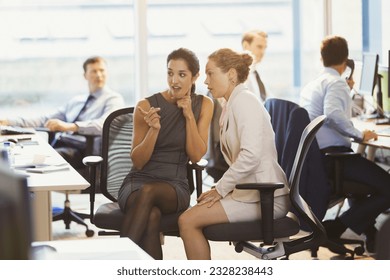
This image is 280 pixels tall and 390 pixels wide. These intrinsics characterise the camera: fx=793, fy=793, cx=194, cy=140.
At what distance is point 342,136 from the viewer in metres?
4.65

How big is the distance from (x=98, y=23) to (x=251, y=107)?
348 centimetres

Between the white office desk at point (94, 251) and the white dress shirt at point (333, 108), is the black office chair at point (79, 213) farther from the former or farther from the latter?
the white office desk at point (94, 251)

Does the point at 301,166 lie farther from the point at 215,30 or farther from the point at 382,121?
the point at 215,30

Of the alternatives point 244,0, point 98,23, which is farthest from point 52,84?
point 244,0

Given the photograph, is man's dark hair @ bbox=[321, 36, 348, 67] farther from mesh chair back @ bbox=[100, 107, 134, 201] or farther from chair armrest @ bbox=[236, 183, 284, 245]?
chair armrest @ bbox=[236, 183, 284, 245]

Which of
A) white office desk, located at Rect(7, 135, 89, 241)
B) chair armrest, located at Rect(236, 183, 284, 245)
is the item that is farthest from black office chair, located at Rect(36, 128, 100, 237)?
chair armrest, located at Rect(236, 183, 284, 245)

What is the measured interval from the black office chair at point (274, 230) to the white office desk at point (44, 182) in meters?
0.65

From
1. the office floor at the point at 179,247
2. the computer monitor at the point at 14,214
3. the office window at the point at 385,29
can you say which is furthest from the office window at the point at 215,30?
the computer monitor at the point at 14,214

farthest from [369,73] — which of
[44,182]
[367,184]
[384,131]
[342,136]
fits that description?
[44,182]

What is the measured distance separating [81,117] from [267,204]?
2734mm

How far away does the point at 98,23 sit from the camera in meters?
6.65

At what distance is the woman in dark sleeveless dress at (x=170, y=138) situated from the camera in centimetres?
374

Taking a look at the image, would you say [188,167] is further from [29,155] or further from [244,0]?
[244,0]

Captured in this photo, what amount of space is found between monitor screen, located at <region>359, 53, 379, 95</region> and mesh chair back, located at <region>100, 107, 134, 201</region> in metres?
2.15
